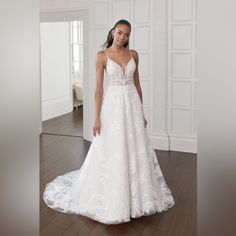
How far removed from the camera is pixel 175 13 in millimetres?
4711

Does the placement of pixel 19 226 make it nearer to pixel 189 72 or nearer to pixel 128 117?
pixel 128 117

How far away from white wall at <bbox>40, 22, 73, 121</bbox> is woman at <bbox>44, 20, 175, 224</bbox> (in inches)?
187

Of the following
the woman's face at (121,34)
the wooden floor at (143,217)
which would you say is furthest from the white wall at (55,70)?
the woman's face at (121,34)

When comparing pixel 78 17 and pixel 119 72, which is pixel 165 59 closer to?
pixel 78 17

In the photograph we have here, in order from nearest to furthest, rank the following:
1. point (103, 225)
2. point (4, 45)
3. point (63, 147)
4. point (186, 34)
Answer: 1. point (4, 45)
2. point (103, 225)
3. point (186, 34)
4. point (63, 147)

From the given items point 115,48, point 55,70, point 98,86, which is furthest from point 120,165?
point 55,70

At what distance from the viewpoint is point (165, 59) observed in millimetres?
4836

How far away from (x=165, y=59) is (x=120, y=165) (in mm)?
2577

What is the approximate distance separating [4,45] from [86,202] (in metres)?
2.73

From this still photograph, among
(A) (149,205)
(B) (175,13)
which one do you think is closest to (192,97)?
(B) (175,13)

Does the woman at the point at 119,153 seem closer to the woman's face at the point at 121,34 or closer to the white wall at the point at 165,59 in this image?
the woman's face at the point at 121,34

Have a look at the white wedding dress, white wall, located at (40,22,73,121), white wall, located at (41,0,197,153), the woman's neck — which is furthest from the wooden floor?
white wall, located at (40,22,73,121)

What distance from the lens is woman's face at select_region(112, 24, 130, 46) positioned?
2.64m

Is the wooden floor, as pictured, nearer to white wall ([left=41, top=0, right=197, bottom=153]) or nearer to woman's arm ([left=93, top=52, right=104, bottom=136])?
white wall ([left=41, top=0, right=197, bottom=153])
